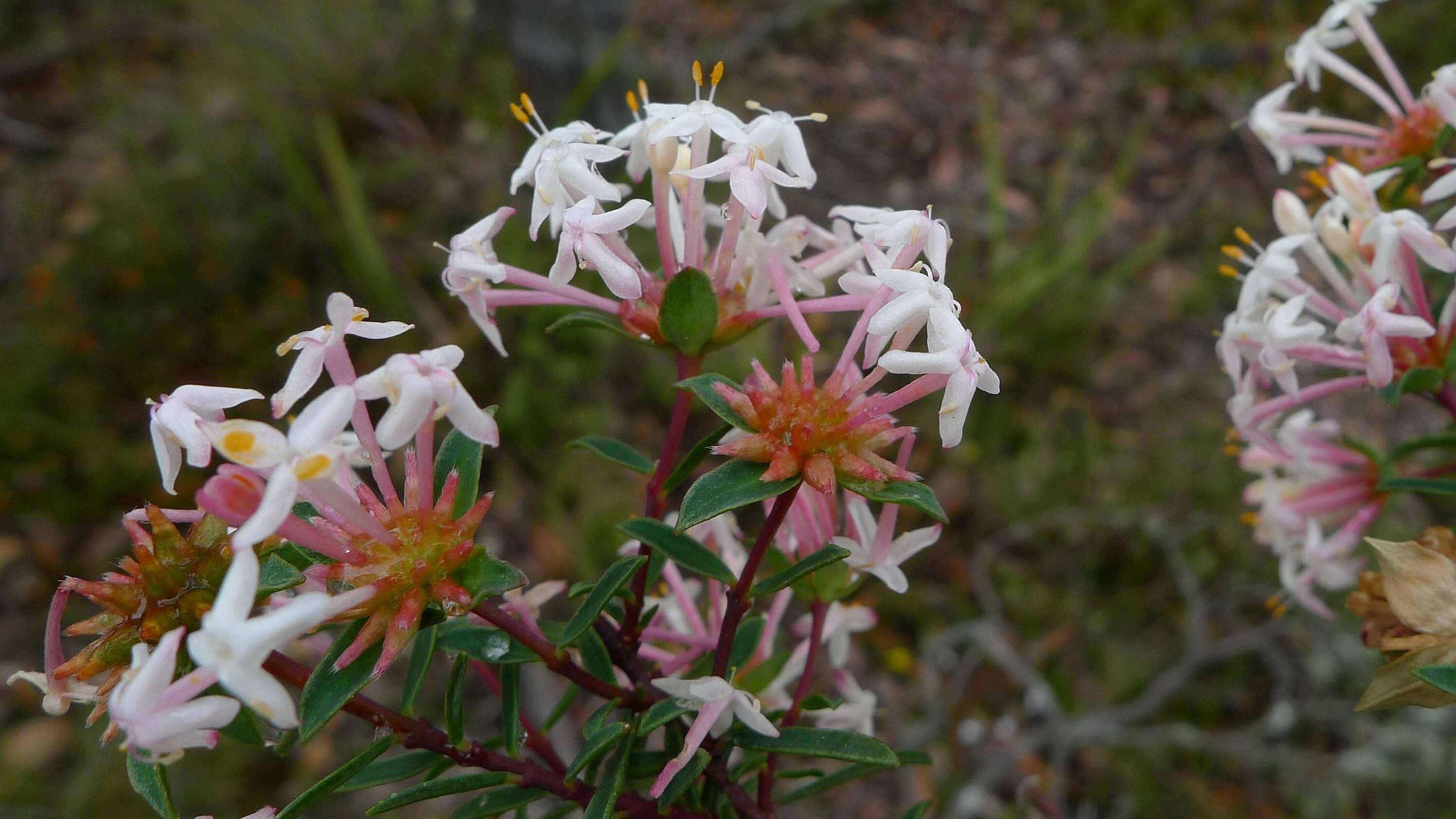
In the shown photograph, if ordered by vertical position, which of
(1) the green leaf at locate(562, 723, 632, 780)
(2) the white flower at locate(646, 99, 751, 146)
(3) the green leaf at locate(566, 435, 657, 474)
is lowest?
(1) the green leaf at locate(562, 723, 632, 780)

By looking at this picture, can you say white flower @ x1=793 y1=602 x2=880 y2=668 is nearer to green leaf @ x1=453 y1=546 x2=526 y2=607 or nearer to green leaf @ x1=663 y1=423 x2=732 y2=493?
green leaf @ x1=663 y1=423 x2=732 y2=493

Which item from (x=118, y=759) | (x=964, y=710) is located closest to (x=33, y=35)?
(x=118, y=759)

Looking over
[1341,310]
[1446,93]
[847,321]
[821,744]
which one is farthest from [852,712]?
[847,321]

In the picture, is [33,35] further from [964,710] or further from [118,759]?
[964,710]

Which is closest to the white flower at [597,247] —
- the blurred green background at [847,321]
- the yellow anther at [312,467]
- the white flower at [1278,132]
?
the yellow anther at [312,467]

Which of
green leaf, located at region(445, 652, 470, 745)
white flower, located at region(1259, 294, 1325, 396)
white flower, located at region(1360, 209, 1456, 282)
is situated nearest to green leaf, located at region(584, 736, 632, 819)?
green leaf, located at region(445, 652, 470, 745)

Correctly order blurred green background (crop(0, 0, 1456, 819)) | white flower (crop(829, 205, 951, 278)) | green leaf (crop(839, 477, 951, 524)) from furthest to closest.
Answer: blurred green background (crop(0, 0, 1456, 819)), white flower (crop(829, 205, 951, 278)), green leaf (crop(839, 477, 951, 524))
